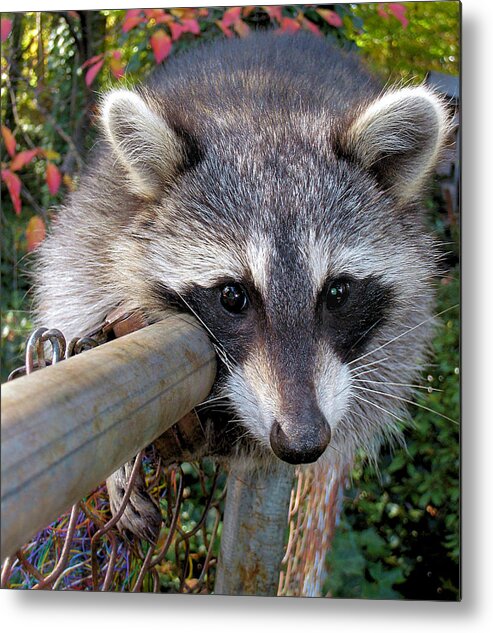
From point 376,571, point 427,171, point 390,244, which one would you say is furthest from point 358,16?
point 376,571

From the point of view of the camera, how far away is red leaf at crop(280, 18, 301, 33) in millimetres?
2506

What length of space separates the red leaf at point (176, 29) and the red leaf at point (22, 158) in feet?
2.08

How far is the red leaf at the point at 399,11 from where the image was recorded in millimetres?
2357

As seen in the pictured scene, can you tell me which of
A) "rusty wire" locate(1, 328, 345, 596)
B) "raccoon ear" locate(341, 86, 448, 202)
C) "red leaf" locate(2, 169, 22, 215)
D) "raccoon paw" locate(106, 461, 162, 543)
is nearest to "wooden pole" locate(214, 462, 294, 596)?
"rusty wire" locate(1, 328, 345, 596)

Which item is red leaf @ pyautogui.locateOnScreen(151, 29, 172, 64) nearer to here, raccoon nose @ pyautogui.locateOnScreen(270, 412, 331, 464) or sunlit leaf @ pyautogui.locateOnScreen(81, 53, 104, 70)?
sunlit leaf @ pyautogui.locateOnScreen(81, 53, 104, 70)

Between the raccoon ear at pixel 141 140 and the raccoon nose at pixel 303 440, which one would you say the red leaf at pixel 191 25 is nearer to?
the raccoon ear at pixel 141 140

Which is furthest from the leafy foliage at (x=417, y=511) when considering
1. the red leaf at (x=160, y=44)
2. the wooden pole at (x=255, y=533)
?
the red leaf at (x=160, y=44)

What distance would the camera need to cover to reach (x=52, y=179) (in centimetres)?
306

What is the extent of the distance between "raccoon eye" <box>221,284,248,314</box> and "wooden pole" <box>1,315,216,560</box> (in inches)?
11.5

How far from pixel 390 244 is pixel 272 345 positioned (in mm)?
444

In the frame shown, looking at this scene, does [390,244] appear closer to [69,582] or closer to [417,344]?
[417,344]

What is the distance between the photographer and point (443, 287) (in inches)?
92.6

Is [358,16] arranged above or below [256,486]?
above

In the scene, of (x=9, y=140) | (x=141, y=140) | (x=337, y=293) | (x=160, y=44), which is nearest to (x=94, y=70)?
(x=160, y=44)
